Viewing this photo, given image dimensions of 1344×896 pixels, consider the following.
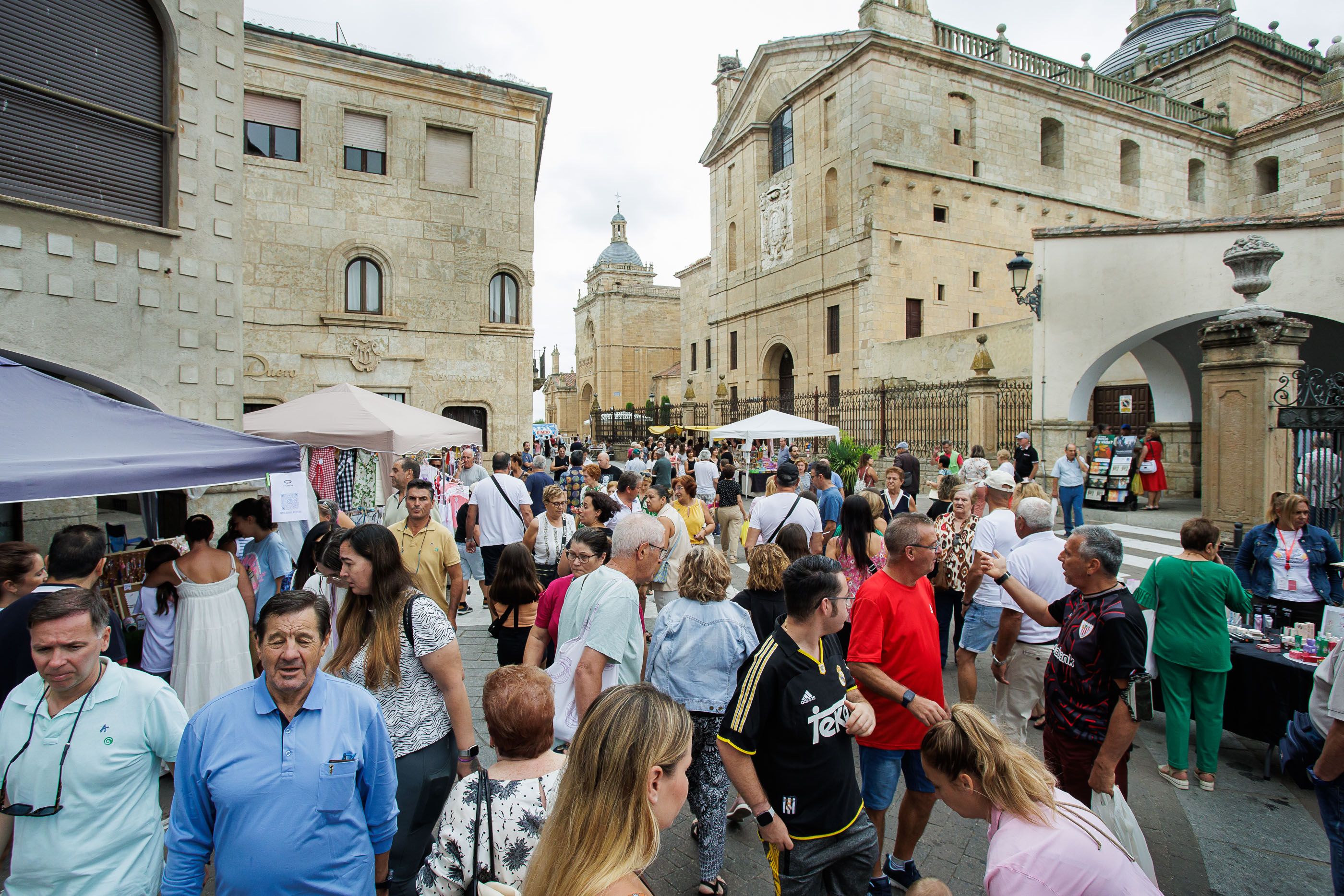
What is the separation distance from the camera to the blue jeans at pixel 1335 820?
9.28 feet

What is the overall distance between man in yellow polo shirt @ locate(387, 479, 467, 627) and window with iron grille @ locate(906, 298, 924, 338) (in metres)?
24.3

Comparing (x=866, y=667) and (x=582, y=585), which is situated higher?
(x=582, y=585)

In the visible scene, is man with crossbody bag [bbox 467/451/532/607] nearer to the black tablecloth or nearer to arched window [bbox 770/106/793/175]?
the black tablecloth

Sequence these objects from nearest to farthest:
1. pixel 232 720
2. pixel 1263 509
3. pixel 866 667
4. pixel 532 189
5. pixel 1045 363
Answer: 1. pixel 232 720
2. pixel 866 667
3. pixel 1263 509
4. pixel 1045 363
5. pixel 532 189

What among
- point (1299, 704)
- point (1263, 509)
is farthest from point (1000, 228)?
point (1299, 704)

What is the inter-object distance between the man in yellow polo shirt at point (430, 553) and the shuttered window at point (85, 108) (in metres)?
4.89

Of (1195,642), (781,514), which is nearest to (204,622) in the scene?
(781,514)

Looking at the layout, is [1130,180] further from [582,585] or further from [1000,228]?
[582,585]

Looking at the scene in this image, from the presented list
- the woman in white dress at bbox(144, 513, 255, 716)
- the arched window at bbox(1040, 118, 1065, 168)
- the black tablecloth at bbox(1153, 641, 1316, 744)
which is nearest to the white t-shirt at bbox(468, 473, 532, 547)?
the woman in white dress at bbox(144, 513, 255, 716)

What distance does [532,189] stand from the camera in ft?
56.6

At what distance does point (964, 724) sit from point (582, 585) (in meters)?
1.91

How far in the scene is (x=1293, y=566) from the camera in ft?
17.5

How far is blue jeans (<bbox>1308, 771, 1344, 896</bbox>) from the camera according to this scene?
2.83 metres

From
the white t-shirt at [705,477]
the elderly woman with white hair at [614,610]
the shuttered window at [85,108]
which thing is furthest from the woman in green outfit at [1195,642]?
the shuttered window at [85,108]
